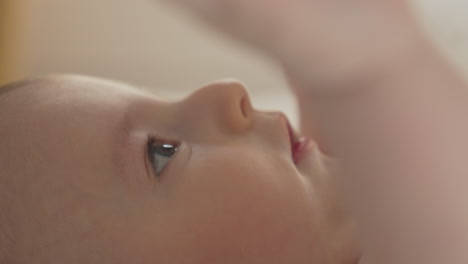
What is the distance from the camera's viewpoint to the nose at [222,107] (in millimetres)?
537

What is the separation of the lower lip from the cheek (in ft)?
0.15

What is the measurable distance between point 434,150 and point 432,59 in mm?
66

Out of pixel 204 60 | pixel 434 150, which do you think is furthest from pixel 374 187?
pixel 204 60

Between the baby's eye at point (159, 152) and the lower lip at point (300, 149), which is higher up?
the baby's eye at point (159, 152)

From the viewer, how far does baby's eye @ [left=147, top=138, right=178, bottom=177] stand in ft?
1.73

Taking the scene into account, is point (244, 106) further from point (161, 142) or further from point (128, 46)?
point (128, 46)

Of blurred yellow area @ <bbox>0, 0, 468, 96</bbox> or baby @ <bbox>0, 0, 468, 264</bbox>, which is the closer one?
baby @ <bbox>0, 0, 468, 264</bbox>

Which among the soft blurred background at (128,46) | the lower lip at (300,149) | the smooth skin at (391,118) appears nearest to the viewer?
the smooth skin at (391,118)

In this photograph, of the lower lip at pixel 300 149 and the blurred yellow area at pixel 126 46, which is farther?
the blurred yellow area at pixel 126 46

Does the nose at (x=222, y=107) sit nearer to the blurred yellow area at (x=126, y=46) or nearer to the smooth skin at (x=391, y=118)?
the smooth skin at (x=391, y=118)

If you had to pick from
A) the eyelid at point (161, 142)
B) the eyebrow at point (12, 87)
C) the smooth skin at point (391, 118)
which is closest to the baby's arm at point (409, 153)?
the smooth skin at point (391, 118)

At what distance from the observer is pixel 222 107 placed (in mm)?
543

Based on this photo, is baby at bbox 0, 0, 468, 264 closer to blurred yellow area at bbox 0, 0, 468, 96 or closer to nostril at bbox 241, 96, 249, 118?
nostril at bbox 241, 96, 249, 118

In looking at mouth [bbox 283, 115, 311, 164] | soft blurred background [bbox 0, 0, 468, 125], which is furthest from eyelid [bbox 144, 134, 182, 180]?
soft blurred background [bbox 0, 0, 468, 125]
